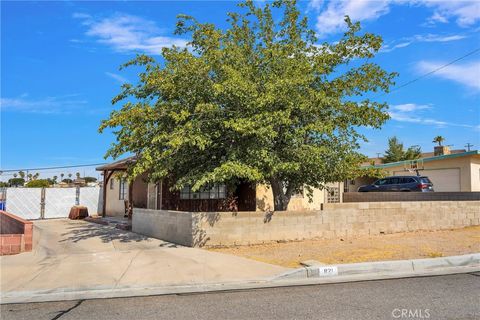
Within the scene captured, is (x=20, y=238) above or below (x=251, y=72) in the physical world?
below

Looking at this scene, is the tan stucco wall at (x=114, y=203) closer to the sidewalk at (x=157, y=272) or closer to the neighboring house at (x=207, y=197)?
the neighboring house at (x=207, y=197)

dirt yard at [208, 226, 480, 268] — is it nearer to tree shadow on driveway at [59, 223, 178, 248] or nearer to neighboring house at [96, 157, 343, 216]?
tree shadow on driveway at [59, 223, 178, 248]

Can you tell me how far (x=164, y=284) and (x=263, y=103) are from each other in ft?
18.0

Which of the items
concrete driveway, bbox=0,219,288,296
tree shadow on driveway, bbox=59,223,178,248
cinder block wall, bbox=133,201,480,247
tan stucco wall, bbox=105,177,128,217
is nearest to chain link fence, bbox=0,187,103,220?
tan stucco wall, bbox=105,177,128,217

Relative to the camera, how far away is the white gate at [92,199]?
84.6ft

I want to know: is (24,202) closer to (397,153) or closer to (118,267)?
(118,267)

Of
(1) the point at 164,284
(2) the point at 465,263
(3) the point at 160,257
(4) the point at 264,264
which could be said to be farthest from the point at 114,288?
(2) the point at 465,263

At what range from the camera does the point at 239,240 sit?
12.4m

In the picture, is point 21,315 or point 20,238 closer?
point 21,315

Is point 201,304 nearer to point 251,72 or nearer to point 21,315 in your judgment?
point 21,315

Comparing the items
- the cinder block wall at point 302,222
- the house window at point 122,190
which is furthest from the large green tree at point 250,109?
the house window at point 122,190

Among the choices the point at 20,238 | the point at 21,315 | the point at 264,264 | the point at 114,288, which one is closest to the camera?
the point at 21,315

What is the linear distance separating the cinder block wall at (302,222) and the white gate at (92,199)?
11.4 m

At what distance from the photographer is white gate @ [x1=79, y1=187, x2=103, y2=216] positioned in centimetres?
2580
